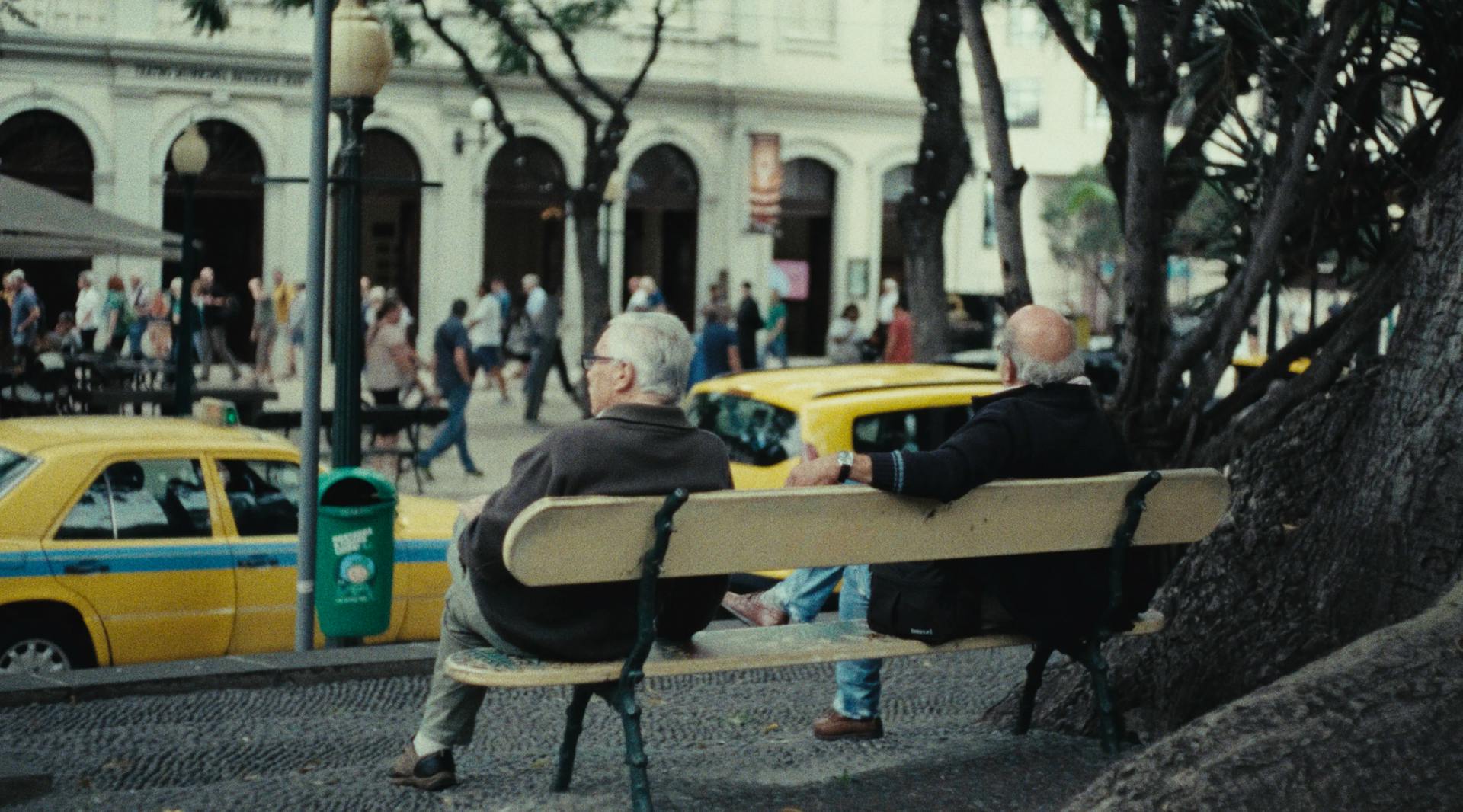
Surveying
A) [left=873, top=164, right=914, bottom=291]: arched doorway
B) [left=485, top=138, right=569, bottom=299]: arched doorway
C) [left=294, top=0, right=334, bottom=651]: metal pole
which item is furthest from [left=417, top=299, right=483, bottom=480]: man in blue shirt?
[left=873, top=164, right=914, bottom=291]: arched doorway

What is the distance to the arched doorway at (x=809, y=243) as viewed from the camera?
41.8 metres

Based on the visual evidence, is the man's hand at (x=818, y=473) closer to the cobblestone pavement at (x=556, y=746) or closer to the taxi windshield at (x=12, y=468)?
the cobblestone pavement at (x=556, y=746)

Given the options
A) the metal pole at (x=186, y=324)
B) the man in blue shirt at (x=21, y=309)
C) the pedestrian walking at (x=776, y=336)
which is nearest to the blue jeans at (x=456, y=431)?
the metal pole at (x=186, y=324)

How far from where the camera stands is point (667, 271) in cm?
4053

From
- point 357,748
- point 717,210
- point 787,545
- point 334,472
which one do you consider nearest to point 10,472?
point 334,472

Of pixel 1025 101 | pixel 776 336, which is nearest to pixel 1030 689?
pixel 776 336

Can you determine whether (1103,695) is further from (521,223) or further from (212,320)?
(521,223)

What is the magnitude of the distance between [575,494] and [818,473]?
0.64 metres

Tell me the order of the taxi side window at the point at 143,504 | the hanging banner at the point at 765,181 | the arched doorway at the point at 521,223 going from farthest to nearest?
the hanging banner at the point at 765,181 < the arched doorway at the point at 521,223 < the taxi side window at the point at 143,504

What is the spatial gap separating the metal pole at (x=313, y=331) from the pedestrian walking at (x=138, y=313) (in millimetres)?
20830

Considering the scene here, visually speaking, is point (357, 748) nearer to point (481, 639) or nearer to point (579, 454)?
point (481, 639)

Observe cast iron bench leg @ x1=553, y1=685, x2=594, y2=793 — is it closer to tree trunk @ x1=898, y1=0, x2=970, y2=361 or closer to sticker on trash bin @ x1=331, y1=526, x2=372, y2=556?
sticker on trash bin @ x1=331, y1=526, x2=372, y2=556

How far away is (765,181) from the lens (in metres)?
39.9

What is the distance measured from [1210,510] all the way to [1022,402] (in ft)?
2.26
